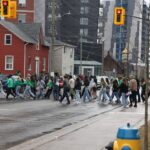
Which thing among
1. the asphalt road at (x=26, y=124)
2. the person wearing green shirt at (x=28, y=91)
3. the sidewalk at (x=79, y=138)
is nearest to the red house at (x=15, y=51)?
the person wearing green shirt at (x=28, y=91)

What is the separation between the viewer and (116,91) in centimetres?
3519

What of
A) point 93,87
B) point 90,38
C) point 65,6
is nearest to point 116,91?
point 93,87

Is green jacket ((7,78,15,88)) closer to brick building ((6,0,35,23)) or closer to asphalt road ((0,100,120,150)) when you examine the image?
asphalt road ((0,100,120,150))

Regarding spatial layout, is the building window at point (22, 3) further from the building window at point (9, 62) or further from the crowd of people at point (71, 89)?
the crowd of people at point (71, 89)

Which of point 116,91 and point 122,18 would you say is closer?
point 122,18

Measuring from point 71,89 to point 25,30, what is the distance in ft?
127

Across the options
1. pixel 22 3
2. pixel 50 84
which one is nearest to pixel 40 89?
pixel 50 84

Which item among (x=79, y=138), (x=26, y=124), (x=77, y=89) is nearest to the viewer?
(x=79, y=138)

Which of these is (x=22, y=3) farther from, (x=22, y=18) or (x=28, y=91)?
(x=28, y=91)

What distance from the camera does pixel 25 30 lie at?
73688 mm

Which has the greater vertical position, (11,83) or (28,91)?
(11,83)

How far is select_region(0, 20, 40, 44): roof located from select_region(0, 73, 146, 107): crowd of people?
A: 27.0m

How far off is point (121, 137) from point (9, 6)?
23.8m

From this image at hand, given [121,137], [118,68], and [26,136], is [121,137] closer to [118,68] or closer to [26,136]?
[26,136]
